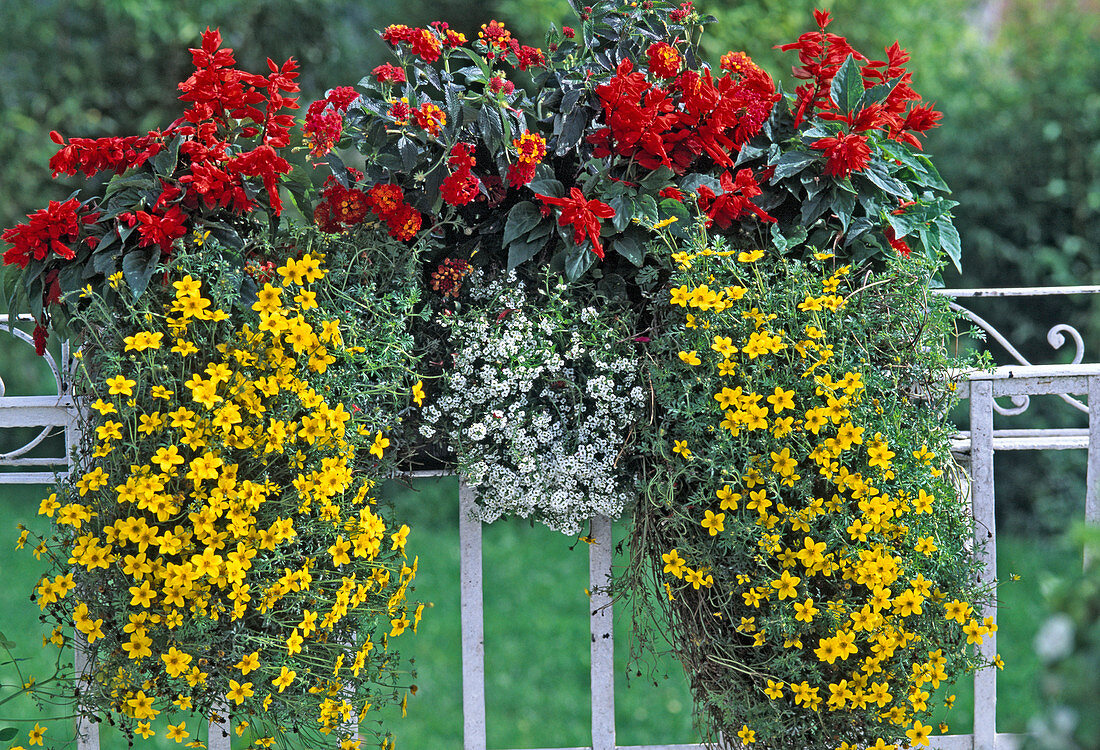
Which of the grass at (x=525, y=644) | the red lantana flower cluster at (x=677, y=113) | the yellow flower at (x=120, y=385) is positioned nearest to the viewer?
the yellow flower at (x=120, y=385)

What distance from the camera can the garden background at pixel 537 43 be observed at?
3.46 m

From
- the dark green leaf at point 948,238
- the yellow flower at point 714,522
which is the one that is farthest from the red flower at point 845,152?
the yellow flower at point 714,522

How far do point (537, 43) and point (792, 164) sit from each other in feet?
8.57

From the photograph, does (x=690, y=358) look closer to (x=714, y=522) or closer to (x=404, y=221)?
(x=714, y=522)

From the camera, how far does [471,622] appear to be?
5.91 ft

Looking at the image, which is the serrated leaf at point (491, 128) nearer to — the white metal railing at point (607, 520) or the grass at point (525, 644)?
the white metal railing at point (607, 520)

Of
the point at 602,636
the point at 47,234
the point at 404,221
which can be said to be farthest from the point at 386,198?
the point at 602,636

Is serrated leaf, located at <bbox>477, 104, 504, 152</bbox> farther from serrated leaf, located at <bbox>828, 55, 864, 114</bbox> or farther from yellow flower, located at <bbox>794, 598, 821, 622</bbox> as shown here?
yellow flower, located at <bbox>794, 598, 821, 622</bbox>

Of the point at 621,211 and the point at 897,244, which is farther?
the point at 897,244

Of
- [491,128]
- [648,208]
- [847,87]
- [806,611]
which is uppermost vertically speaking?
[847,87]

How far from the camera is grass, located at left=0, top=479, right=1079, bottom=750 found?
10.5ft

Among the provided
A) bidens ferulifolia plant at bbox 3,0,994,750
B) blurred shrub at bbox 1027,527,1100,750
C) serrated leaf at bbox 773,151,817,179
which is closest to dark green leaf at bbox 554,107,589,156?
bidens ferulifolia plant at bbox 3,0,994,750

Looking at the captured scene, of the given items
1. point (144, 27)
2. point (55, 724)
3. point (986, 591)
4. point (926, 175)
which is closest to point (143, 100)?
point (144, 27)

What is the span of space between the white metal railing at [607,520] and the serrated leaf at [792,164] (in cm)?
45
